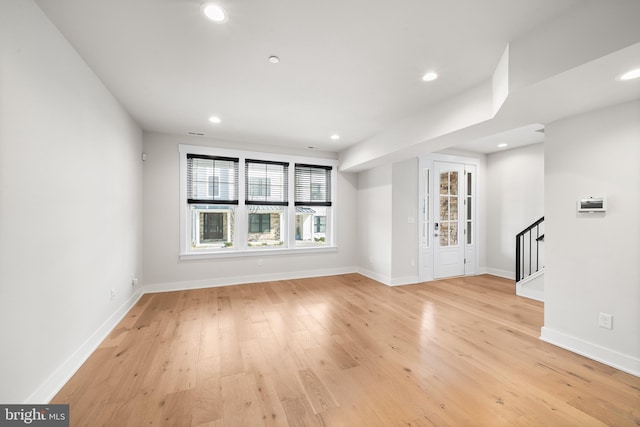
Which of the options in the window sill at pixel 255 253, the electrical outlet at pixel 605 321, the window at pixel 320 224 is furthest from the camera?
the window at pixel 320 224

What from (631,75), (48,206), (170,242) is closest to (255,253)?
(170,242)

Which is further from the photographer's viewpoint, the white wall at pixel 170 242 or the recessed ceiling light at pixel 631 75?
the white wall at pixel 170 242

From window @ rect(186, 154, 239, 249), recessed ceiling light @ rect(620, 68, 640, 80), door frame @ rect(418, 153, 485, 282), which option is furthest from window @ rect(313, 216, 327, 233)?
recessed ceiling light @ rect(620, 68, 640, 80)

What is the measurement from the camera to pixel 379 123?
12.3 ft

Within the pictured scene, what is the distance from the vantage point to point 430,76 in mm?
2445

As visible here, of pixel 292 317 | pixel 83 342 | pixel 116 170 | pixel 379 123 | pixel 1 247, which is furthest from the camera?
pixel 379 123

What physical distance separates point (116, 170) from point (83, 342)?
6.04ft

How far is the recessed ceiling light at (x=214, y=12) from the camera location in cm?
162

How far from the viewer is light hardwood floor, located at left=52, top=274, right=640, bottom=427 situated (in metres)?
1.65

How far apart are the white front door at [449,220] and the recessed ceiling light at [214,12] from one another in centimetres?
454

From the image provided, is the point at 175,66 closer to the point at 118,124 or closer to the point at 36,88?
the point at 36,88

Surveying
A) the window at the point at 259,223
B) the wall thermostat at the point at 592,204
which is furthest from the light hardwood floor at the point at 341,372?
the window at the point at 259,223

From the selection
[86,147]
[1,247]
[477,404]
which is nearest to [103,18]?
[86,147]

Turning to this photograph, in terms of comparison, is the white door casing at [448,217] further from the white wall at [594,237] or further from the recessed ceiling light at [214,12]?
the recessed ceiling light at [214,12]
